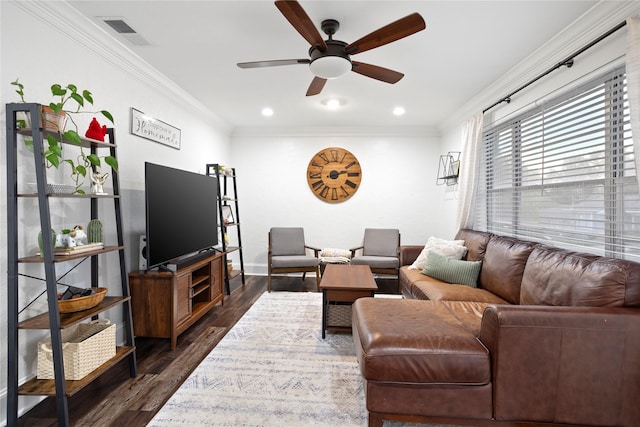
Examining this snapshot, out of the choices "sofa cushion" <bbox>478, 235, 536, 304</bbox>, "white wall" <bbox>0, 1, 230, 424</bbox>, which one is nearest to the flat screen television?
"white wall" <bbox>0, 1, 230, 424</bbox>

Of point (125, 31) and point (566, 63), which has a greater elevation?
point (125, 31)

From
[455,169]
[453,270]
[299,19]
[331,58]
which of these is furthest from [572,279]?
[455,169]

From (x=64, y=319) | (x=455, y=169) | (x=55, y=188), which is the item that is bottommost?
(x=64, y=319)

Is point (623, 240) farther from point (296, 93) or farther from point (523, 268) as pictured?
point (296, 93)

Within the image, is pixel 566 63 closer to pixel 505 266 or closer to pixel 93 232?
pixel 505 266

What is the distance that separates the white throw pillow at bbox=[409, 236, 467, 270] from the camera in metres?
3.27

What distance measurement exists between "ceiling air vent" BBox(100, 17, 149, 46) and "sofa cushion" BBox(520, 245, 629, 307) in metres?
3.36

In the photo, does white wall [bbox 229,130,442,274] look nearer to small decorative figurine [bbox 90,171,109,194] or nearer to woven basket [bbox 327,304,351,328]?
woven basket [bbox 327,304,351,328]

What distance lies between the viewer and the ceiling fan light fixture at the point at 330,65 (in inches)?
80.4

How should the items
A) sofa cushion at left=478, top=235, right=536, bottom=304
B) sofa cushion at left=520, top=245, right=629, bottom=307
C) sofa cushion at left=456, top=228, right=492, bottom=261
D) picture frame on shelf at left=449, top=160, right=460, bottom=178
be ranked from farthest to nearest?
picture frame on shelf at left=449, top=160, right=460, bottom=178 → sofa cushion at left=456, top=228, right=492, bottom=261 → sofa cushion at left=478, top=235, right=536, bottom=304 → sofa cushion at left=520, top=245, right=629, bottom=307

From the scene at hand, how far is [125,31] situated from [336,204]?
356 centimetres

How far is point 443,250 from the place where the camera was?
10.9ft

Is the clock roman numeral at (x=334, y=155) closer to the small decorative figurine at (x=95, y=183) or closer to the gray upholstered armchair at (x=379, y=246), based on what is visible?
the gray upholstered armchair at (x=379, y=246)

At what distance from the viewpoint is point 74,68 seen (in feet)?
7.04
